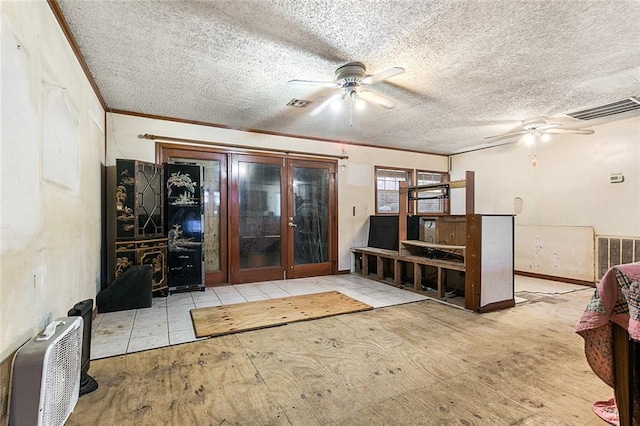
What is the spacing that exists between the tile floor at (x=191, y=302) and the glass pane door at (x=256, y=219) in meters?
0.32

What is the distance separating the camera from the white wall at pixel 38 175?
142 centimetres

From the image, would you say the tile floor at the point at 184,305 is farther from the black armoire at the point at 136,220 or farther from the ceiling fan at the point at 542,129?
the ceiling fan at the point at 542,129

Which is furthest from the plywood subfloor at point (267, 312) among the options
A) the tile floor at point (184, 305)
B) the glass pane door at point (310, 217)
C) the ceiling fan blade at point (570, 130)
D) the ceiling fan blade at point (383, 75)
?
the ceiling fan blade at point (570, 130)

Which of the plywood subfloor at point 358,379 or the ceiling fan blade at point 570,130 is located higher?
the ceiling fan blade at point 570,130

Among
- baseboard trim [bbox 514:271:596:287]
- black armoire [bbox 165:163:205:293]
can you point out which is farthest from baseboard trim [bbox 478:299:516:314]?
black armoire [bbox 165:163:205:293]

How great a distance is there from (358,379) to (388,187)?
5140 mm

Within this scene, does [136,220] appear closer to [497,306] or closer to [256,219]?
[256,219]

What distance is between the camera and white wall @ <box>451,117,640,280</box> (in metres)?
4.70

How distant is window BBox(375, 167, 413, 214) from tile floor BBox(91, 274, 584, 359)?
181cm

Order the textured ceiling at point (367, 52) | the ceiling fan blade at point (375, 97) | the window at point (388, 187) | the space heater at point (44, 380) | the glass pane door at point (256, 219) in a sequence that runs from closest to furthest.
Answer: the space heater at point (44, 380) → the textured ceiling at point (367, 52) → the ceiling fan blade at point (375, 97) → the glass pane door at point (256, 219) → the window at point (388, 187)

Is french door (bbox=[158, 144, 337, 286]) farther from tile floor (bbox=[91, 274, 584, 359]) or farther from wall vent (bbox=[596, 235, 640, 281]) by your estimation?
wall vent (bbox=[596, 235, 640, 281])

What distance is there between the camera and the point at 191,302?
4062mm

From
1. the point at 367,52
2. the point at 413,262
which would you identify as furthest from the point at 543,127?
the point at 367,52

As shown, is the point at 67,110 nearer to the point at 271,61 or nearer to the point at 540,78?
the point at 271,61
